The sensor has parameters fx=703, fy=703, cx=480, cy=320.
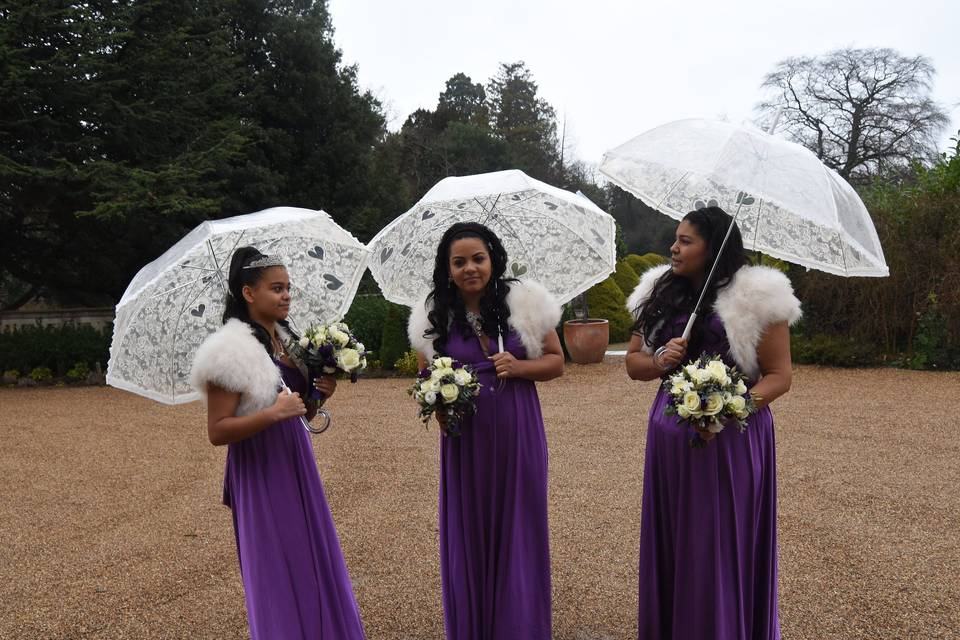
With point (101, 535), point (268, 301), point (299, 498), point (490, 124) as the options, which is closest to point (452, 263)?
point (268, 301)

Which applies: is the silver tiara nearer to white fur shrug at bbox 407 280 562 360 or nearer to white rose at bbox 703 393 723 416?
white fur shrug at bbox 407 280 562 360

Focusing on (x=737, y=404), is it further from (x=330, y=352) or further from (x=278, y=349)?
(x=278, y=349)

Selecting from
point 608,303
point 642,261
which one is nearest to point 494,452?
point 608,303

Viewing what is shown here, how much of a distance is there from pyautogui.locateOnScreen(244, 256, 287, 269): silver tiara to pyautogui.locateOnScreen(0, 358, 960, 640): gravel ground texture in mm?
2060

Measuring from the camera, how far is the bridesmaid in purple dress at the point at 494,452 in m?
3.03

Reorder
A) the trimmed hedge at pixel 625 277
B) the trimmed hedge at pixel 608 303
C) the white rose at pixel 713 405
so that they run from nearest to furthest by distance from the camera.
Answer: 1. the white rose at pixel 713 405
2. the trimmed hedge at pixel 608 303
3. the trimmed hedge at pixel 625 277

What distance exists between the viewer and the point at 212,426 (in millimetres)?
2648

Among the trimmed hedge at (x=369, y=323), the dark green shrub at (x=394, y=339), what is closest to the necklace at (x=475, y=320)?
the dark green shrub at (x=394, y=339)

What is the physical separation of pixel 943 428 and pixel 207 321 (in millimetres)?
7528

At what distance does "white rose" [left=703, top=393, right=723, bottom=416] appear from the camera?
245 centimetres

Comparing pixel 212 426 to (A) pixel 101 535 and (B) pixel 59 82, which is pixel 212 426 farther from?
(B) pixel 59 82

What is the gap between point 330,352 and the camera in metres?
2.86

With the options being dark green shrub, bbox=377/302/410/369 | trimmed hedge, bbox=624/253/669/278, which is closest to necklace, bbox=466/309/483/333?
dark green shrub, bbox=377/302/410/369

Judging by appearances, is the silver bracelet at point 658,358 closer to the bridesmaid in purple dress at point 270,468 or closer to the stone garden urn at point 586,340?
the bridesmaid in purple dress at point 270,468
